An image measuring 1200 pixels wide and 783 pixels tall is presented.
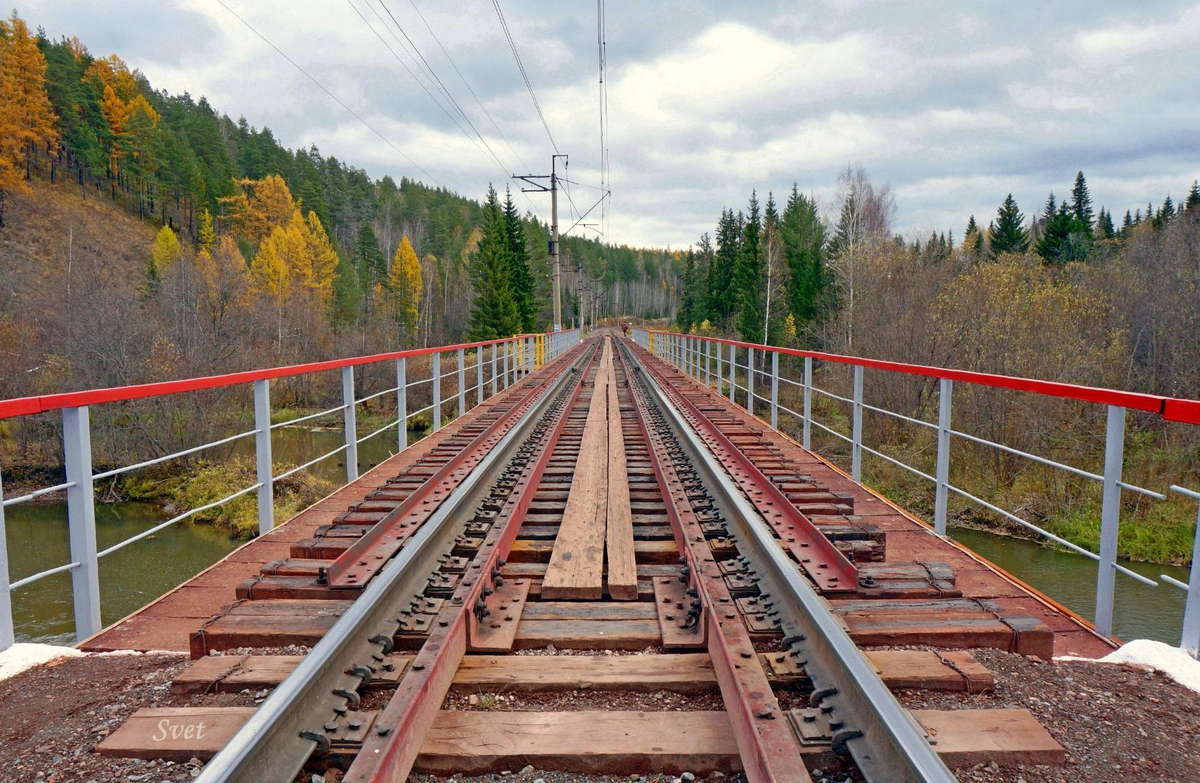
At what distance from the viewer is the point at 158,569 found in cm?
1510

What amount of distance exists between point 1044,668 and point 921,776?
4.23 feet

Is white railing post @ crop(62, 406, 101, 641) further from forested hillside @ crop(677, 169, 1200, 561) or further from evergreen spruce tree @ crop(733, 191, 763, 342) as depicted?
evergreen spruce tree @ crop(733, 191, 763, 342)

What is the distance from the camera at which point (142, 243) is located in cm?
7600

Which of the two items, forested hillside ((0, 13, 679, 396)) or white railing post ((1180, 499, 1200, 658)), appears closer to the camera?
white railing post ((1180, 499, 1200, 658))

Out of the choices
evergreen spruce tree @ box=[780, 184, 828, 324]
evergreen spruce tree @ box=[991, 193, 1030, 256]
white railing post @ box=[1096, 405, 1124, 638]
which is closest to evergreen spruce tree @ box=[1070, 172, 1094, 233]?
evergreen spruce tree @ box=[991, 193, 1030, 256]

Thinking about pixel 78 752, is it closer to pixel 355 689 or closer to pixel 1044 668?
pixel 355 689

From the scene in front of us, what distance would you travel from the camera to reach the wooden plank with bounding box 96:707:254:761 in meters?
1.99

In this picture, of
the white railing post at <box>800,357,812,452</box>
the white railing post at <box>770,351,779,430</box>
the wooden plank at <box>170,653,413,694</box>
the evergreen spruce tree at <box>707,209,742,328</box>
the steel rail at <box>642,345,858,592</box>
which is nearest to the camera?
the wooden plank at <box>170,653,413,694</box>

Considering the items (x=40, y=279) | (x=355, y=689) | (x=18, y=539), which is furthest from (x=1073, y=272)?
(x=40, y=279)

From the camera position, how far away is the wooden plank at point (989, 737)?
1951mm

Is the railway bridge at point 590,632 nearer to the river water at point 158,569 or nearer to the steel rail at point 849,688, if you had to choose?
the steel rail at point 849,688

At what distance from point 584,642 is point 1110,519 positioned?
7.92ft

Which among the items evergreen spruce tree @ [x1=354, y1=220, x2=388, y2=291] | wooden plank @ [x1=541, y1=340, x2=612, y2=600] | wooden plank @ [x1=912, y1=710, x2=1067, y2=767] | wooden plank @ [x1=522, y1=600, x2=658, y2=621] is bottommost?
wooden plank @ [x1=522, y1=600, x2=658, y2=621]

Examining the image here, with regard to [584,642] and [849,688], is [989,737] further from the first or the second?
[584,642]
